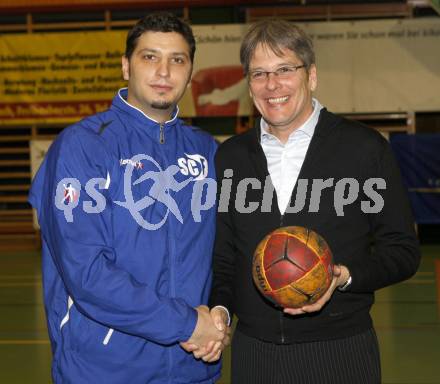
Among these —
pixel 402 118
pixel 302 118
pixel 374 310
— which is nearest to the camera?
pixel 302 118

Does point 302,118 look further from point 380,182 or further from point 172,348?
point 172,348

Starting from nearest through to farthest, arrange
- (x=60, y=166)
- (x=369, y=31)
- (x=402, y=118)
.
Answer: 1. (x=60, y=166)
2. (x=369, y=31)
3. (x=402, y=118)

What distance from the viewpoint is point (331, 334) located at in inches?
97.3

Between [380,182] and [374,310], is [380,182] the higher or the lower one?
the higher one

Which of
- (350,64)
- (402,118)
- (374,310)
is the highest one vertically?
(350,64)

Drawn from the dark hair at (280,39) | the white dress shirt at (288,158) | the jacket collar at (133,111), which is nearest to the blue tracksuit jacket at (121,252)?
the jacket collar at (133,111)

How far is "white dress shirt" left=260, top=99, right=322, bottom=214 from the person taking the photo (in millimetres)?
2551

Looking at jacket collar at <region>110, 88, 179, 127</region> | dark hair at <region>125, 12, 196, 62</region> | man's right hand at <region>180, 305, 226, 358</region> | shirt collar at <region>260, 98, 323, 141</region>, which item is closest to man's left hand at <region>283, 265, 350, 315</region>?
man's right hand at <region>180, 305, 226, 358</region>

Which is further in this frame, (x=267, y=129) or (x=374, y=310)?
(x=374, y=310)

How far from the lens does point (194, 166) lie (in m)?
2.71

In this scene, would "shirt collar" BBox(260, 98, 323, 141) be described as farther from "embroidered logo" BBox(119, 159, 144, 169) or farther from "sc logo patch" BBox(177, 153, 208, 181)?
"embroidered logo" BBox(119, 159, 144, 169)

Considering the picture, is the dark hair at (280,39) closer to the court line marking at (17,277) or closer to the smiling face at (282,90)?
the smiling face at (282,90)

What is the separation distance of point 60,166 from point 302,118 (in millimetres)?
885

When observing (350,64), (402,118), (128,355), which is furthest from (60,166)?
(402,118)
